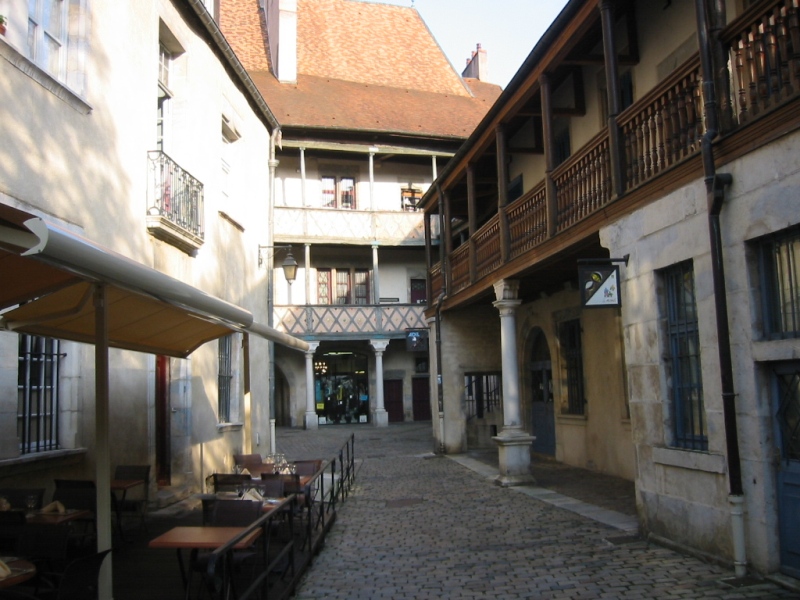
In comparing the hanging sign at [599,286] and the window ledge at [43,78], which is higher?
the window ledge at [43,78]

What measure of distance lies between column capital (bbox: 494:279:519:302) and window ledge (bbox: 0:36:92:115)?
6.79 meters

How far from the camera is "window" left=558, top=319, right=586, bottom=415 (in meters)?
14.5

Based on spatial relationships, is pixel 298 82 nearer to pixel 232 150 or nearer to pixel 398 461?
pixel 232 150

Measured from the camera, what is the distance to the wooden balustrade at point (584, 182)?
895cm

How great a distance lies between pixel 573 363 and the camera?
14.8 metres

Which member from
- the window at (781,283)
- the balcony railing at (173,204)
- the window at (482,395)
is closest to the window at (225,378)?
the balcony railing at (173,204)

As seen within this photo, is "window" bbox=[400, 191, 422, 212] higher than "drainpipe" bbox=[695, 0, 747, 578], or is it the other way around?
"window" bbox=[400, 191, 422, 212]

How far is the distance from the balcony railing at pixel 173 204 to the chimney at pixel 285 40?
20.5 m

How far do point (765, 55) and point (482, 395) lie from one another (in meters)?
15.2

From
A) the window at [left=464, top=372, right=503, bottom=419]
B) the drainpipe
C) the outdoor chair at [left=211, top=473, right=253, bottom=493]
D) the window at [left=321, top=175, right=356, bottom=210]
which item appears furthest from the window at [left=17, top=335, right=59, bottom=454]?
the window at [left=321, top=175, right=356, bottom=210]

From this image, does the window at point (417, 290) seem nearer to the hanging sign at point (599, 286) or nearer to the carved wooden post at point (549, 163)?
the carved wooden post at point (549, 163)

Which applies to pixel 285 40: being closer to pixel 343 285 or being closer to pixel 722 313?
pixel 343 285

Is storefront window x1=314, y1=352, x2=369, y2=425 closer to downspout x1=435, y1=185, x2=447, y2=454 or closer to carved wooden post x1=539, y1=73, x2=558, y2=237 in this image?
downspout x1=435, y1=185, x2=447, y2=454

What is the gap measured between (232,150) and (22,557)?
1171 cm
